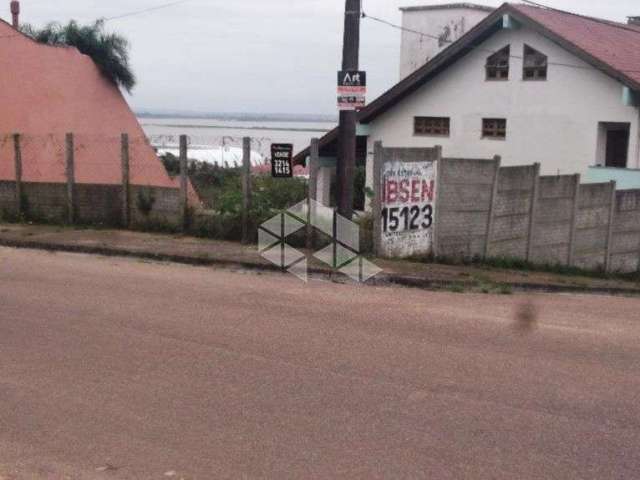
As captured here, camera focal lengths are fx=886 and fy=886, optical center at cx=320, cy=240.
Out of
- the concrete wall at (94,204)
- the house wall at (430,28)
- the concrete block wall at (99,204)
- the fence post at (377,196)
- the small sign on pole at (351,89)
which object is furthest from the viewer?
the house wall at (430,28)

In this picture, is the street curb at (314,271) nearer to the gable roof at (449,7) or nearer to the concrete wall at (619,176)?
the concrete wall at (619,176)

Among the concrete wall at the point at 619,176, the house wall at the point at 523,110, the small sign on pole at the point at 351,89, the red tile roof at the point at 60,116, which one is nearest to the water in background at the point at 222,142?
the red tile roof at the point at 60,116

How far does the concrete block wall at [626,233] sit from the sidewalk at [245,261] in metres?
2.99

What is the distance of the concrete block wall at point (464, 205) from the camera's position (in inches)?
537

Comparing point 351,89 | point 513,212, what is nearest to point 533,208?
point 513,212

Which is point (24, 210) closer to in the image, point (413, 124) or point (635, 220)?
point (635, 220)

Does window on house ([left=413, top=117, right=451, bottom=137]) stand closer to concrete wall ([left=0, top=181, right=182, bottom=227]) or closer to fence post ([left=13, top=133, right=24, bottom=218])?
concrete wall ([left=0, top=181, right=182, bottom=227])

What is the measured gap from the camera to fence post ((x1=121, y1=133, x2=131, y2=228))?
50.2 ft

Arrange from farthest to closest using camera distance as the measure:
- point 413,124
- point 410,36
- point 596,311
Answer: point 410,36
point 413,124
point 596,311

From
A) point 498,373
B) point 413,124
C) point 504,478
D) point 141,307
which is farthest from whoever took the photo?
point 413,124

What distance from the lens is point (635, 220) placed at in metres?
18.2

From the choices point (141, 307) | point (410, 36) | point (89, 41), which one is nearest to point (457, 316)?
point (141, 307)

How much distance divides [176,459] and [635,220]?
15256mm

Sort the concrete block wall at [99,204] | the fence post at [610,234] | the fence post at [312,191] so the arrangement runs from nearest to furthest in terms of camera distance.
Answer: the fence post at [312,191]
the concrete block wall at [99,204]
the fence post at [610,234]
